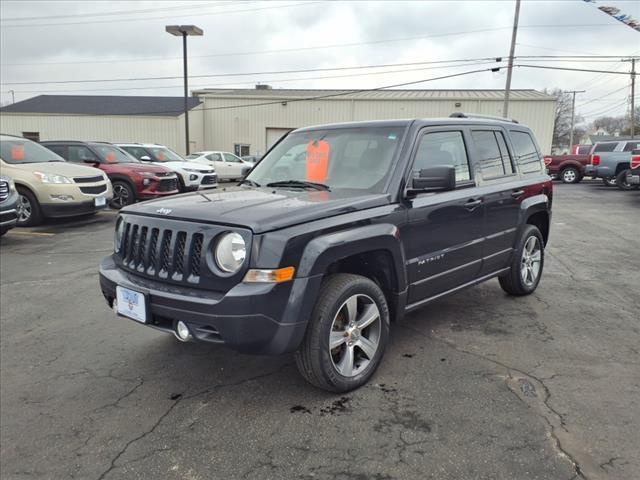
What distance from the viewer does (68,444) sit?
8.88 feet

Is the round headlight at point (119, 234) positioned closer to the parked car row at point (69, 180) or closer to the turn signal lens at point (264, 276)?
the turn signal lens at point (264, 276)

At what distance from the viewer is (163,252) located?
9.78ft

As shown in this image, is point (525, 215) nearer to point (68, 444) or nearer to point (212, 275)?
point (212, 275)

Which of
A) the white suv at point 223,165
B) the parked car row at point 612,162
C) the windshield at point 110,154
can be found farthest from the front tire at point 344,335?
the white suv at point 223,165

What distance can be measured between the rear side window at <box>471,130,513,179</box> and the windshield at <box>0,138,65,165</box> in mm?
9047

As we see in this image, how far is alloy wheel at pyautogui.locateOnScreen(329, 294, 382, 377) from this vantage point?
3088 mm

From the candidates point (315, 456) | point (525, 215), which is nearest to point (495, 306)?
point (525, 215)

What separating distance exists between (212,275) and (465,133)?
259 cm

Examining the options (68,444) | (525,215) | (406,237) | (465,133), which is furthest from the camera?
(525,215)

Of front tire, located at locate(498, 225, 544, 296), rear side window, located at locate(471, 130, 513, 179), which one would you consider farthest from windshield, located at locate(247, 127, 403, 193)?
front tire, located at locate(498, 225, 544, 296)

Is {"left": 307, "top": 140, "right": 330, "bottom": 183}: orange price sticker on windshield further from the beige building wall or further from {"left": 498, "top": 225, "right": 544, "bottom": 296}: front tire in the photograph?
the beige building wall

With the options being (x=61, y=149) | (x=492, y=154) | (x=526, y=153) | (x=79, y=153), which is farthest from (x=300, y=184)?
(x=61, y=149)

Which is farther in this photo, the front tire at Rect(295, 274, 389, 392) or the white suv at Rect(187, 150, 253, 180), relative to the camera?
the white suv at Rect(187, 150, 253, 180)

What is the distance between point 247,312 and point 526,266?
3549 mm
